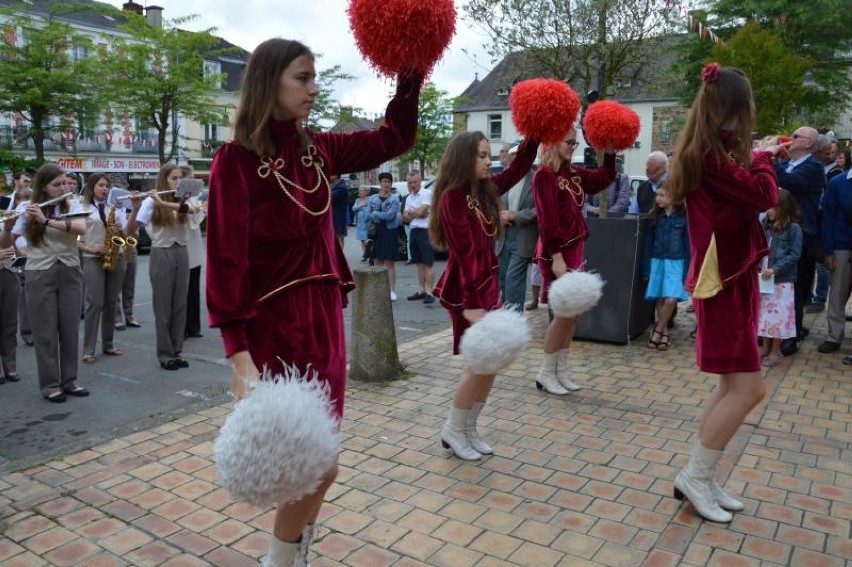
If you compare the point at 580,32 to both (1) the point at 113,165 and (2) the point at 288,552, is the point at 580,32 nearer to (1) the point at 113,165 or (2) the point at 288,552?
(2) the point at 288,552

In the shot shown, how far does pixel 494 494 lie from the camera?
12.8 ft

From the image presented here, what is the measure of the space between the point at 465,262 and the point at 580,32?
987 cm

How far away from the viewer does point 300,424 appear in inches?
87.6

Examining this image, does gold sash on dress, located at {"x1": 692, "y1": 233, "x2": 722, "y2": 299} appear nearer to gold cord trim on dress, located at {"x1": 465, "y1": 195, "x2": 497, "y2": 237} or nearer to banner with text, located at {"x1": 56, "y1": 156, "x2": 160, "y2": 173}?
gold cord trim on dress, located at {"x1": 465, "y1": 195, "x2": 497, "y2": 237}

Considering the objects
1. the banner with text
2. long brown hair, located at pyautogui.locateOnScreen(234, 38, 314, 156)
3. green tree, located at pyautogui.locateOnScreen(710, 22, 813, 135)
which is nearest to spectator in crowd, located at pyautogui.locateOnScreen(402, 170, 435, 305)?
long brown hair, located at pyautogui.locateOnScreen(234, 38, 314, 156)

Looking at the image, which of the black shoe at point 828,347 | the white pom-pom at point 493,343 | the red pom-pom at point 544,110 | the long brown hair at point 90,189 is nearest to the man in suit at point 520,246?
the black shoe at point 828,347

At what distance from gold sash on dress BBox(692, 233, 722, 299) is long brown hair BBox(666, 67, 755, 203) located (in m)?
0.32

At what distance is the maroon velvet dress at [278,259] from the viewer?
7.72 feet

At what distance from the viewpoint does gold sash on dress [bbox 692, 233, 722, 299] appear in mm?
3490

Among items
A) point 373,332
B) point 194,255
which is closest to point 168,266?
point 194,255

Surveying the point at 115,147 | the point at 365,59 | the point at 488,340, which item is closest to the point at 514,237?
the point at 488,340

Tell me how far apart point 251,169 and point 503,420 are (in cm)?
322

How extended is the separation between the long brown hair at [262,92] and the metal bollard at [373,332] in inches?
142

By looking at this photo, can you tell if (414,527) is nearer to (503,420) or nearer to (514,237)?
(503,420)
